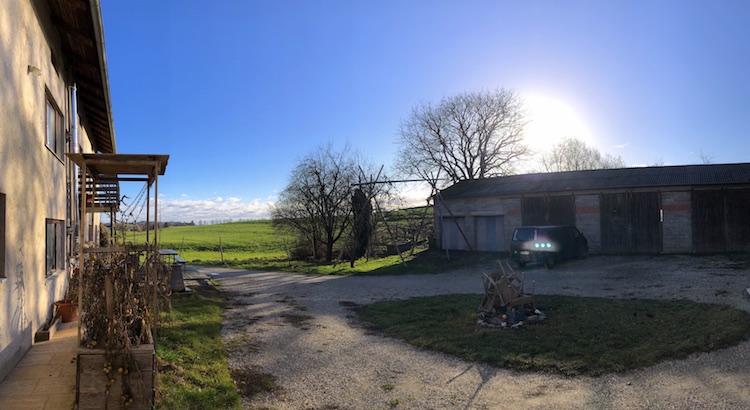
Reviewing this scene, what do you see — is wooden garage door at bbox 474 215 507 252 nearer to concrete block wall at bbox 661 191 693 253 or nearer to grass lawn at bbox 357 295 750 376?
concrete block wall at bbox 661 191 693 253

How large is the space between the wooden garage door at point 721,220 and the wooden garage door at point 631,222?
132 cm

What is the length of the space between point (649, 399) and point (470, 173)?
3637 centimetres

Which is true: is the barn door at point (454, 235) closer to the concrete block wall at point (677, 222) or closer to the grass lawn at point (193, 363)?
the concrete block wall at point (677, 222)

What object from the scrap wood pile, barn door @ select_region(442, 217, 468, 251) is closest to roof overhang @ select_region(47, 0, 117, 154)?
the scrap wood pile

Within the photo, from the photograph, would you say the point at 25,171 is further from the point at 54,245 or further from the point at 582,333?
the point at 582,333

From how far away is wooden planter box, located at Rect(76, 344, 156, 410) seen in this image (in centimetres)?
441

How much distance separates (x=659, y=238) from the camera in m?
19.5

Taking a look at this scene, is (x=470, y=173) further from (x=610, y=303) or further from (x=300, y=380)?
(x=300, y=380)

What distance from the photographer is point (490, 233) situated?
77.3 ft

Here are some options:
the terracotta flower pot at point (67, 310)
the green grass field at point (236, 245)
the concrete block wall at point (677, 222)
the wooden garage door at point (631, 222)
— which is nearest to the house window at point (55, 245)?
the terracotta flower pot at point (67, 310)

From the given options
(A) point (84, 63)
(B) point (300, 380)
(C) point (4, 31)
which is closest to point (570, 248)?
(B) point (300, 380)

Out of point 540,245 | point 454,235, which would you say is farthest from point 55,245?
point 454,235


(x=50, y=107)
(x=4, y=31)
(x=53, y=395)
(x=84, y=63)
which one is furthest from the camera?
(x=84, y=63)

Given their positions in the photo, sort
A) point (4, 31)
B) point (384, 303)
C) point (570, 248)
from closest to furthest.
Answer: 1. point (4, 31)
2. point (384, 303)
3. point (570, 248)
